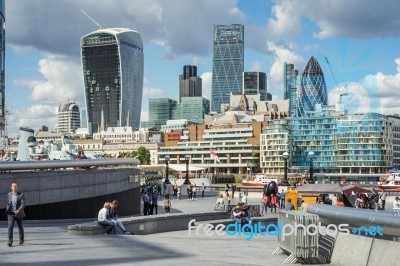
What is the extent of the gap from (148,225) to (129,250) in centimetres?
832

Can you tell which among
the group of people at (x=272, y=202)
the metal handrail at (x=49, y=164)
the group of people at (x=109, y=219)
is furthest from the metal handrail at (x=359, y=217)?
the group of people at (x=272, y=202)

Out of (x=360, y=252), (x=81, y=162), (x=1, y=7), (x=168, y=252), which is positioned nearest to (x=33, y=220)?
(x=81, y=162)

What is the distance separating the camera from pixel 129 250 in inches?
619

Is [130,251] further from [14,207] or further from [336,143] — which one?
[336,143]

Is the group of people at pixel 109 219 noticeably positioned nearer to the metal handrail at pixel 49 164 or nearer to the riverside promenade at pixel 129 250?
the riverside promenade at pixel 129 250

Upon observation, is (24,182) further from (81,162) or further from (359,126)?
(359,126)

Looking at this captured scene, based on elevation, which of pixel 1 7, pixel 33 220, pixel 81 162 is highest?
pixel 1 7

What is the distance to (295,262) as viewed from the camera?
13656mm

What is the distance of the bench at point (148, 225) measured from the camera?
19.7 m

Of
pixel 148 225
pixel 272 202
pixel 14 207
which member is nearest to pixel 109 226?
pixel 148 225

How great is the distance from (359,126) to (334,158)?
11792mm

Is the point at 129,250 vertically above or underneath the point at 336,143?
underneath

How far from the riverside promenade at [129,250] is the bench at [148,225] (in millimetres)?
415

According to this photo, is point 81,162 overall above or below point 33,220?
above
